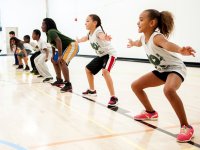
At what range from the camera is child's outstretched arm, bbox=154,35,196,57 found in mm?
2363

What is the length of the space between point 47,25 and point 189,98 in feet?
9.82

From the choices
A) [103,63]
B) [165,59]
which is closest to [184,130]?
[165,59]

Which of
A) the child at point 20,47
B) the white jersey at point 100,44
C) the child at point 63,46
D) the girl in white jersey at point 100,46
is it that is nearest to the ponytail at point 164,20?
the girl in white jersey at point 100,46

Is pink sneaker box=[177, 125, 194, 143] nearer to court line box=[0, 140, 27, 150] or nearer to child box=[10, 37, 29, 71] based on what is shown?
court line box=[0, 140, 27, 150]

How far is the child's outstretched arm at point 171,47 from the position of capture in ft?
7.75

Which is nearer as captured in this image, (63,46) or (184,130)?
(184,130)

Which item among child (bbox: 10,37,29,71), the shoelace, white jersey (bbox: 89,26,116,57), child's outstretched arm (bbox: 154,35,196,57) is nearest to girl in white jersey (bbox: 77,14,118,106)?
white jersey (bbox: 89,26,116,57)

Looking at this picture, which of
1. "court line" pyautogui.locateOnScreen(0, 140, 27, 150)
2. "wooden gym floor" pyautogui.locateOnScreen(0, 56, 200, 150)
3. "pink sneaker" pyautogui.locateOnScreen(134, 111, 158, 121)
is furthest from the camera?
"pink sneaker" pyautogui.locateOnScreen(134, 111, 158, 121)

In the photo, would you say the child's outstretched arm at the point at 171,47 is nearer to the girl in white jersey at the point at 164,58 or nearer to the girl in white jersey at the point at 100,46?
the girl in white jersey at the point at 164,58

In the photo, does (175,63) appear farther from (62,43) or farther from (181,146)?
(62,43)

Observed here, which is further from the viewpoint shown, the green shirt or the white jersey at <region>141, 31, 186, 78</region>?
the green shirt

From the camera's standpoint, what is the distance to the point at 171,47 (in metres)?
2.54

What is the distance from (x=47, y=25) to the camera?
568 cm

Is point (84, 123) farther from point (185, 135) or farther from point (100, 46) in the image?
point (100, 46)
